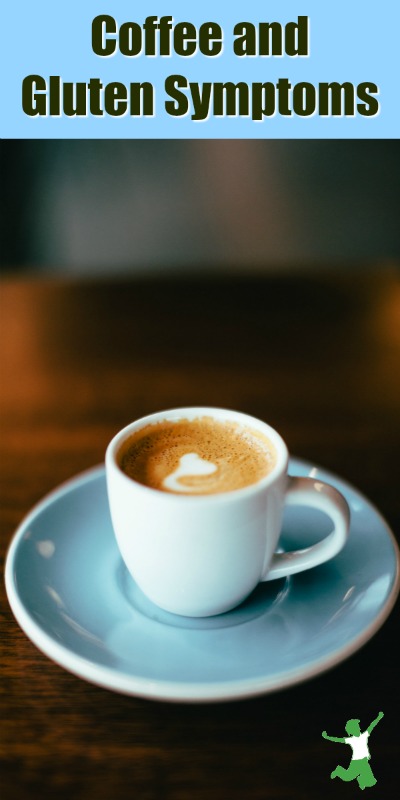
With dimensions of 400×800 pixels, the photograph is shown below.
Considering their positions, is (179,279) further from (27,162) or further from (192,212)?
(27,162)

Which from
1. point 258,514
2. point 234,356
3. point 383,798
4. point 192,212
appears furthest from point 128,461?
point 192,212

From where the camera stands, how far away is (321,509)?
65 cm

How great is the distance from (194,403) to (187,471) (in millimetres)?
413

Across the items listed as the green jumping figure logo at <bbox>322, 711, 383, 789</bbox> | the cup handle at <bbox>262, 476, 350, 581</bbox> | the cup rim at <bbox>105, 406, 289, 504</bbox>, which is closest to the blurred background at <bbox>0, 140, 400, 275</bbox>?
the cup rim at <bbox>105, 406, 289, 504</bbox>

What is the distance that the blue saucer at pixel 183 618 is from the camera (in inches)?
20.9

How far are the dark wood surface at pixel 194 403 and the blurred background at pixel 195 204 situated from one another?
735 mm

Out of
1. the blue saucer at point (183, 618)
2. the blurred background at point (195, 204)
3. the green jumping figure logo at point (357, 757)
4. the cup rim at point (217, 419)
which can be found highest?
the blurred background at point (195, 204)

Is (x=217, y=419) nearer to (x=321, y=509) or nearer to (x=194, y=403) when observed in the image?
(x=321, y=509)

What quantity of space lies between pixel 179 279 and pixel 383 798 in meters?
1.21

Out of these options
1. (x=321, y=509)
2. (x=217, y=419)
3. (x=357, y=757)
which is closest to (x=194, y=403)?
(x=217, y=419)

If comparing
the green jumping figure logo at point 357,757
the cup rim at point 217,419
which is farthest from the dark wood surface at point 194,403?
the cup rim at point 217,419

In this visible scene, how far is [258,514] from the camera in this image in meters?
0.61

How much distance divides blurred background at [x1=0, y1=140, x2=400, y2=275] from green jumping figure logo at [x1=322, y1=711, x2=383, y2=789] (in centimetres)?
178

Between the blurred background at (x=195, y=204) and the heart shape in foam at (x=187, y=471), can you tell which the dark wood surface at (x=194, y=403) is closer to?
the heart shape in foam at (x=187, y=471)
